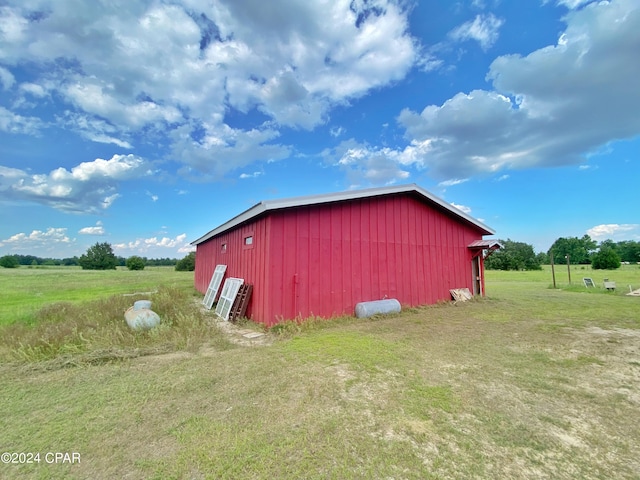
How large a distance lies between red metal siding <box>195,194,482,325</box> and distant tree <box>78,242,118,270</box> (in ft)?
190

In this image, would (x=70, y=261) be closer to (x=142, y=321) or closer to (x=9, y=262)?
(x=9, y=262)

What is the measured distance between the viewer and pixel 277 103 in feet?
35.0

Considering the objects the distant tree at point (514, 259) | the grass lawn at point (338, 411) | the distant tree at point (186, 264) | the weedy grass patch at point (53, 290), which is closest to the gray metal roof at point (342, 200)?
the grass lawn at point (338, 411)

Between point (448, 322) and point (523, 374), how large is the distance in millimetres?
3098

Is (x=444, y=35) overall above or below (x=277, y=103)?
above

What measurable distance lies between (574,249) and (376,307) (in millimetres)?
71282

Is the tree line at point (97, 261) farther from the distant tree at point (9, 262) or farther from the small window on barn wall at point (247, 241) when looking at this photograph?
the small window on barn wall at point (247, 241)

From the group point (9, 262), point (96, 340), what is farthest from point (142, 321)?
point (9, 262)

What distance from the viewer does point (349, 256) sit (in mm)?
7266

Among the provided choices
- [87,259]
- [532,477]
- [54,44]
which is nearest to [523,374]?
[532,477]

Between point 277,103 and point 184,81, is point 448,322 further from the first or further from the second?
point 184,81

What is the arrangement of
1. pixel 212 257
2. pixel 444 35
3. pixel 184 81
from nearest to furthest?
1. pixel 184 81
2. pixel 444 35
3. pixel 212 257

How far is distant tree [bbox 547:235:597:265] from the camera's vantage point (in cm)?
5534

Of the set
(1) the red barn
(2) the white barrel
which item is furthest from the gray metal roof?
(2) the white barrel
